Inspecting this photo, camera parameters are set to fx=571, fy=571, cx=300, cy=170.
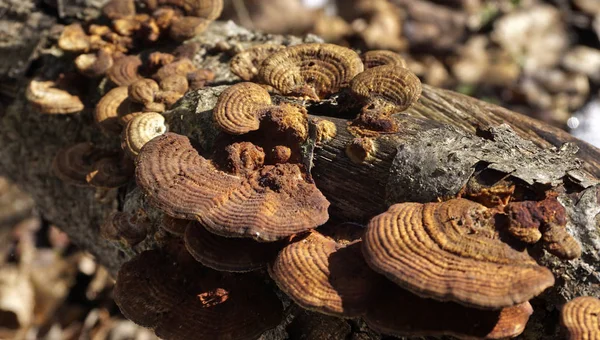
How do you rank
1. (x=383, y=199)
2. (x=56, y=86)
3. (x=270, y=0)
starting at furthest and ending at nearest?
(x=270, y=0)
(x=56, y=86)
(x=383, y=199)

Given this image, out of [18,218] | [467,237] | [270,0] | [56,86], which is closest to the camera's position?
[467,237]

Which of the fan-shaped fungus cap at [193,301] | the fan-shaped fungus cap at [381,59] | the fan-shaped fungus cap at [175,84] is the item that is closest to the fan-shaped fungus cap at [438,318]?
the fan-shaped fungus cap at [193,301]

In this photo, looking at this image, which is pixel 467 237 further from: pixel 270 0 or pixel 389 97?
pixel 270 0

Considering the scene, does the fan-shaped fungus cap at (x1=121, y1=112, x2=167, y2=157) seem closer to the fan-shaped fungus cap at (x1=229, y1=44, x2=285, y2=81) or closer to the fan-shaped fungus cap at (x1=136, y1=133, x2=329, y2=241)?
the fan-shaped fungus cap at (x1=136, y1=133, x2=329, y2=241)

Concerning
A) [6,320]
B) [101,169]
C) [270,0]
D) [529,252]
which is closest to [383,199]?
[529,252]

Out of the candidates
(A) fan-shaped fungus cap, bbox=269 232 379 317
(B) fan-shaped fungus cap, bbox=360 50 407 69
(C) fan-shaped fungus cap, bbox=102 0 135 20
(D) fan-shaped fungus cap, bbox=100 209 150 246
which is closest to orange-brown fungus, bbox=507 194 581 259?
(A) fan-shaped fungus cap, bbox=269 232 379 317

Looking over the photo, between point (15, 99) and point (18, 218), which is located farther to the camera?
point (18, 218)

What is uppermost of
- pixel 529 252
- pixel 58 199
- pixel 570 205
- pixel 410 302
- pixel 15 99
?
pixel 570 205

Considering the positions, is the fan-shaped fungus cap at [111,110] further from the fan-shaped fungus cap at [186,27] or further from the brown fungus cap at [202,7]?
the brown fungus cap at [202,7]
